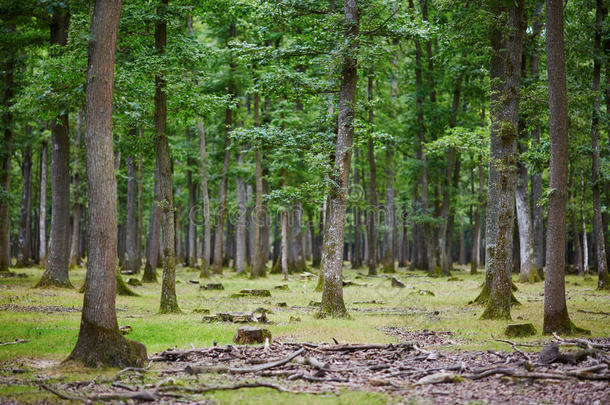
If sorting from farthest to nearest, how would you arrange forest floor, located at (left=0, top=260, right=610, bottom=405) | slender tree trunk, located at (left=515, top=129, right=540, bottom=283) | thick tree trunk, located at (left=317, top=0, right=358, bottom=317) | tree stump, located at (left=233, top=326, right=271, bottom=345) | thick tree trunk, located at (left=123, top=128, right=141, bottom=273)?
thick tree trunk, located at (left=123, top=128, right=141, bottom=273) → slender tree trunk, located at (left=515, top=129, right=540, bottom=283) → thick tree trunk, located at (left=317, top=0, right=358, bottom=317) → tree stump, located at (left=233, top=326, right=271, bottom=345) → forest floor, located at (left=0, top=260, right=610, bottom=405)

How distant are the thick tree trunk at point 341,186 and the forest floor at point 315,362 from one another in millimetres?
864

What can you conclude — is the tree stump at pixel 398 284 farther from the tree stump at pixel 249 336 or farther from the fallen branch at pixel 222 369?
the fallen branch at pixel 222 369

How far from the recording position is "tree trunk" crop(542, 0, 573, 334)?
11.2 metres

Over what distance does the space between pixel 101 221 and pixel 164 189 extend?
288 inches

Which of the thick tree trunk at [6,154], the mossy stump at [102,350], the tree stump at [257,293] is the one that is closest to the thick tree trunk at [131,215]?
the thick tree trunk at [6,154]

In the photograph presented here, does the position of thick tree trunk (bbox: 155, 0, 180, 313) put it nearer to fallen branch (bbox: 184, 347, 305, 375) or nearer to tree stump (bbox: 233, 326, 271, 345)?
tree stump (bbox: 233, 326, 271, 345)

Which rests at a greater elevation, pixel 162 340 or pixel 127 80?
pixel 127 80

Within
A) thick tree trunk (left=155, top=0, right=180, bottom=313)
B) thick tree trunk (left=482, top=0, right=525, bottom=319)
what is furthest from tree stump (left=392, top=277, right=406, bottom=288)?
thick tree trunk (left=155, top=0, right=180, bottom=313)

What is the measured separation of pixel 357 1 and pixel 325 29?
1229mm

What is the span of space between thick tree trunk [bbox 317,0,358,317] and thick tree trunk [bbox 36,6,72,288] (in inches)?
450

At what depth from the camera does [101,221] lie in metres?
8.25

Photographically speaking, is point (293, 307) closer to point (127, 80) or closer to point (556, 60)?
point (127, 80)

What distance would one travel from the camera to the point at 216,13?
18.3 metres

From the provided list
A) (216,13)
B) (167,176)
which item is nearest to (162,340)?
(167,176)
